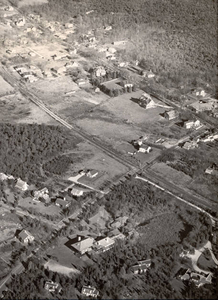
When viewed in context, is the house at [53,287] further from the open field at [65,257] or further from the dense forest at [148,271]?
the open field at [65,257]

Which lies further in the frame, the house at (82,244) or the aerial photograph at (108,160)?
the house at (82,244)

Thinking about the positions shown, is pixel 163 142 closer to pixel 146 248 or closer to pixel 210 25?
pixel 146 248

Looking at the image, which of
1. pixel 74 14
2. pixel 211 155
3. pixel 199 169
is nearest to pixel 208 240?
pixel 199 169

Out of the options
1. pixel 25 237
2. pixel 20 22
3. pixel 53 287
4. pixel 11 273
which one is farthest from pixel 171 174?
pixel 20 22

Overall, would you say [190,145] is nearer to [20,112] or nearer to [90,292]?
[20,112]

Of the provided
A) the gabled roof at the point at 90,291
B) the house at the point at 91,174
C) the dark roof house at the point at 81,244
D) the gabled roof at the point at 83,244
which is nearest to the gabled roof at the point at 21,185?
the house at the point at 91,174
